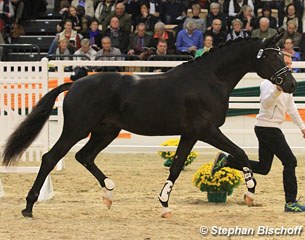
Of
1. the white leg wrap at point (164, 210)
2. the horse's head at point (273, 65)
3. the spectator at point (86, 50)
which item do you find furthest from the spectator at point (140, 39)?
the white leg wrap at point (164, 210)

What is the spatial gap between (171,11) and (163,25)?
1764 mm

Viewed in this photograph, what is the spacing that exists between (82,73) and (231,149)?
5.35 meters

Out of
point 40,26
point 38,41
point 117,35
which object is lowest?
point 38,41

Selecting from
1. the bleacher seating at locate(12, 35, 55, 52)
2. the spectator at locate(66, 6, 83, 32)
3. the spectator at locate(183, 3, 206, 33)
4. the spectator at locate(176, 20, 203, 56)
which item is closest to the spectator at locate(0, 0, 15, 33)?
the bleacher seating at locate(12, 35, 55, 52)

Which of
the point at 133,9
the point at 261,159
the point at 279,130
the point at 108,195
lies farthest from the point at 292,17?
the point at 108,195

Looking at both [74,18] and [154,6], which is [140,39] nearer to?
[154,6]

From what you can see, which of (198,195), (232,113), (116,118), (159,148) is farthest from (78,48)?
(116,118)

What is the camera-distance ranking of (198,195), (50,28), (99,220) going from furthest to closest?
(50,28)
(198,195)
(99,220)

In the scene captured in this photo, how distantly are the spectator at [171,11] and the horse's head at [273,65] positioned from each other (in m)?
9.87

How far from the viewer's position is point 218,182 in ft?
32.5

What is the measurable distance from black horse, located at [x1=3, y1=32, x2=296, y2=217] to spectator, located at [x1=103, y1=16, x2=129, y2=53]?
8.35 meters

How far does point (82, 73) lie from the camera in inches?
546

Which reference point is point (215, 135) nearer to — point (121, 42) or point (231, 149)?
point (231, 149)

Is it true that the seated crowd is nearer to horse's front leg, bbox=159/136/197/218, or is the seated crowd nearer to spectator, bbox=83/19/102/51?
spectator, bbox=83/19/102/51
